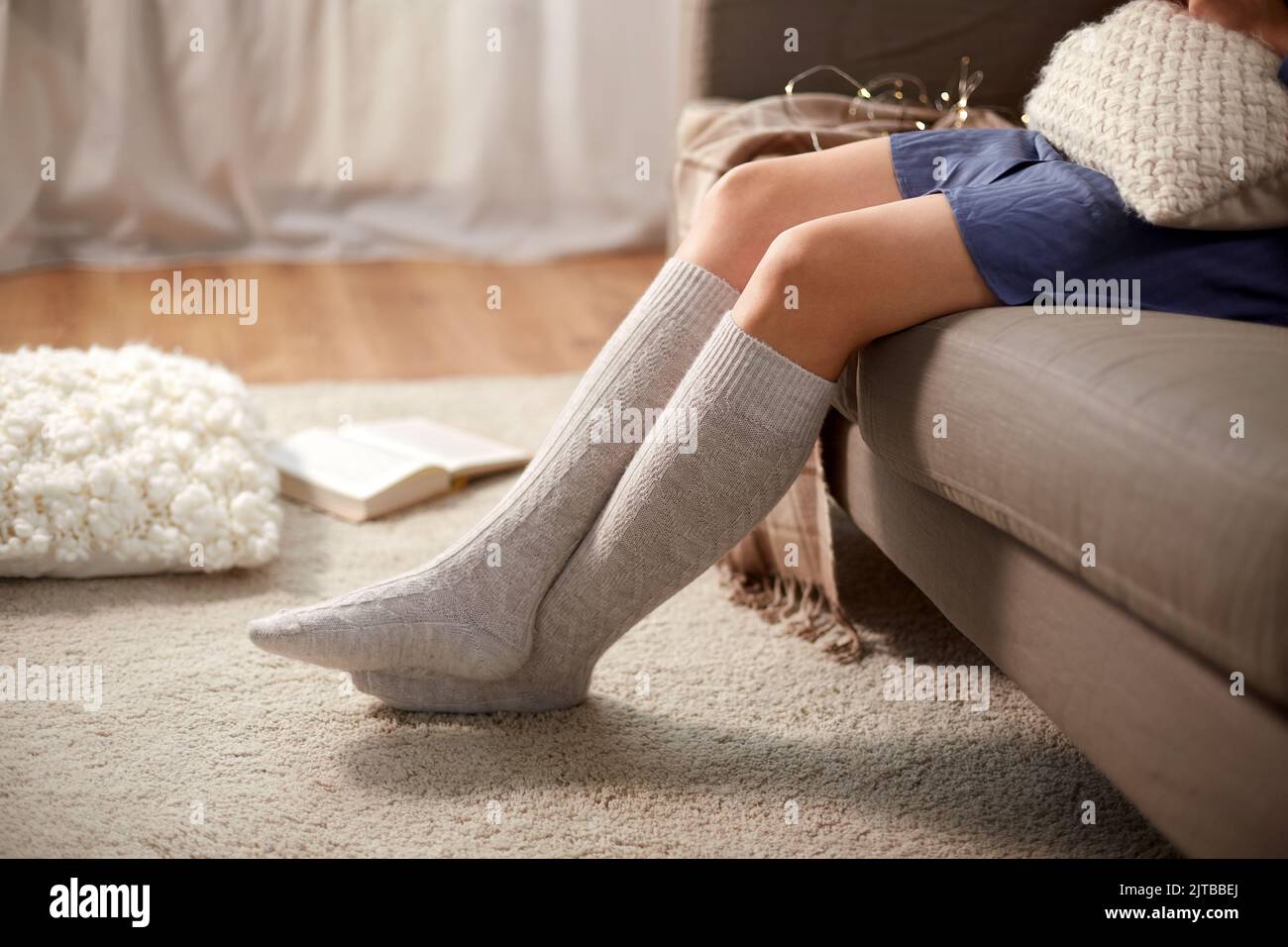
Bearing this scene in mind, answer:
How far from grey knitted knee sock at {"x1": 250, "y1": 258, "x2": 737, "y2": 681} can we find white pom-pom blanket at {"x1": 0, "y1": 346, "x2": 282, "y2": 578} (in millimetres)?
355

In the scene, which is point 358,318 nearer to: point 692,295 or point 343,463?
point 343,463

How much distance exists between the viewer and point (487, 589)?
Answer: 939 mm

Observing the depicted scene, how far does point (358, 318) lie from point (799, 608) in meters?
1.37

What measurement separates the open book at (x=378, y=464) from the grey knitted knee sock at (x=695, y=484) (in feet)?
1.88

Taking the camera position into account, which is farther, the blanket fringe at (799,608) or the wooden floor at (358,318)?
the wooden floor at (358,318)

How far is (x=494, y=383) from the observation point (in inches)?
78.9

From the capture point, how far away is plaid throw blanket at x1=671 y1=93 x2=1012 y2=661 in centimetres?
122

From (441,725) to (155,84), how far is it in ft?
→ 6.81

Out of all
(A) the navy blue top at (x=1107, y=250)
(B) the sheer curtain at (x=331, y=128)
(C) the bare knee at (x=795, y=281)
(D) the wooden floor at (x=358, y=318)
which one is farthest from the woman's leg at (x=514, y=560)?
(B) the sheer curtain at (x=331, y=128)

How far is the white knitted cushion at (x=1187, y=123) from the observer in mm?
830

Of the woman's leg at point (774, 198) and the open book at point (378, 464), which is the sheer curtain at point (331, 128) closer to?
the open book at point (378, 464)
